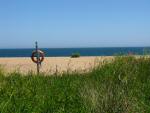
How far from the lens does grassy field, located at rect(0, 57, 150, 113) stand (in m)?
7.31

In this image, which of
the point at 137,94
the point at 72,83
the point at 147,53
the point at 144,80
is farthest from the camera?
the point at 147,53

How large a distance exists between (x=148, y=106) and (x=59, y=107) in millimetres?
1655

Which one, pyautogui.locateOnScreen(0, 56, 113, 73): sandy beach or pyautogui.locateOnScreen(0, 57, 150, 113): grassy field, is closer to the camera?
pyautogui.locateOnScreen(0, 57, 150, 113): grassy field

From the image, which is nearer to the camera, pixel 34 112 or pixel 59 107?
pixel 34 112

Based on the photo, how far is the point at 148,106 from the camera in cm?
847

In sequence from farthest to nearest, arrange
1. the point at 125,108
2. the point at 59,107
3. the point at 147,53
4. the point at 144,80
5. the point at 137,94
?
the point at 147,53
the point at 144,80
the point at 137,94
the point at 59,107
the point at 125,108

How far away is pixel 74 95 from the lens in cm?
924

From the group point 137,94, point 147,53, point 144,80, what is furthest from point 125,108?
point 147,53

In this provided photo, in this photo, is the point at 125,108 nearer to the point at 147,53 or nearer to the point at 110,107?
the point at 110,107

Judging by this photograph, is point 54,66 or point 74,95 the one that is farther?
point 54,66

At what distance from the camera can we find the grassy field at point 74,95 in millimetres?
7312

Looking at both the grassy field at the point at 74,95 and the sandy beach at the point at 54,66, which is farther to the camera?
the sandy beach at the point at 54,66

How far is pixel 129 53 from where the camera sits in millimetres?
15891

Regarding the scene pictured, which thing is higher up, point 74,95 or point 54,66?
point 74,95
